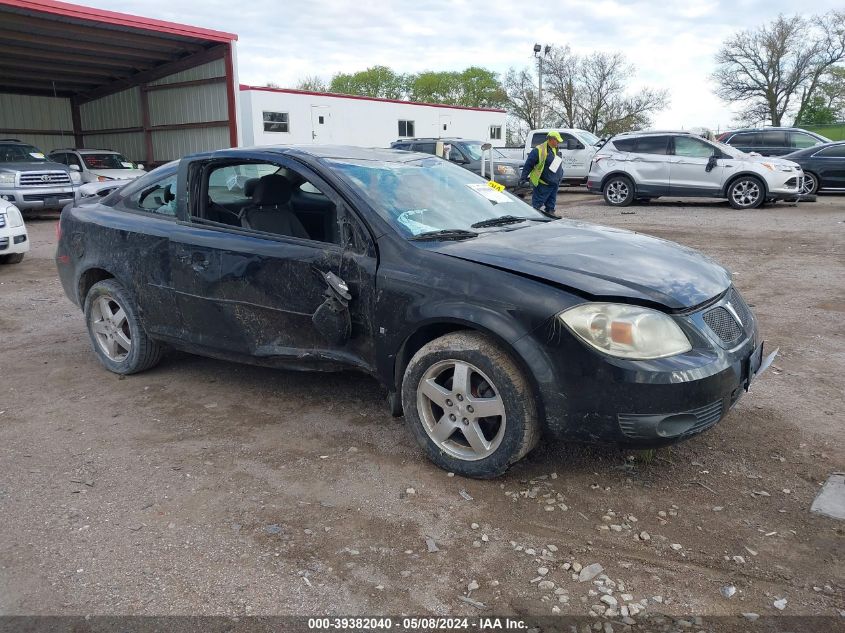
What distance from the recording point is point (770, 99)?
A: 5012 centimetres

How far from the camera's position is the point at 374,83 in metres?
76.1

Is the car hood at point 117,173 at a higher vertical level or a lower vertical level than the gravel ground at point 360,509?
higher

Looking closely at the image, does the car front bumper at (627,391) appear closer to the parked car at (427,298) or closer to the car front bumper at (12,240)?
the parked car at (427,298)

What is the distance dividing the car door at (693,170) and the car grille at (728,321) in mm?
12937

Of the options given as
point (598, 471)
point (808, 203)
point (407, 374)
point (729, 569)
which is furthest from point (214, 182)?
point (808, 203)

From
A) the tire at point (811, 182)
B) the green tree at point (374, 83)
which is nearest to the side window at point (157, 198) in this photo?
the tire at point (811, 182)

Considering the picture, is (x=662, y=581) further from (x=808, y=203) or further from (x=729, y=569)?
(x=808, y=203)

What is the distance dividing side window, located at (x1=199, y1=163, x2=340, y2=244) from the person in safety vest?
7.57m

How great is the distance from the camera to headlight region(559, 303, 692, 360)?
3.05 m

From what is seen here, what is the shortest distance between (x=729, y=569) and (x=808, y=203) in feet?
52.3

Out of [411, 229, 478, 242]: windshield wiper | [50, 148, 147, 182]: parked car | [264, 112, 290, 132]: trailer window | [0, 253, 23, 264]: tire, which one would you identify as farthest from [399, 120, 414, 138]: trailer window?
[411, 229, 478, 242]: windshield wiper

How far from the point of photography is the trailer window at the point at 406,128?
1270 inches

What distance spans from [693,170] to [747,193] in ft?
4.00

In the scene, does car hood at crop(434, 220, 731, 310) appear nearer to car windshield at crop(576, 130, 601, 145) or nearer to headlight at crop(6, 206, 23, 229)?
headlight at crop(6, 206, 23, 229)
